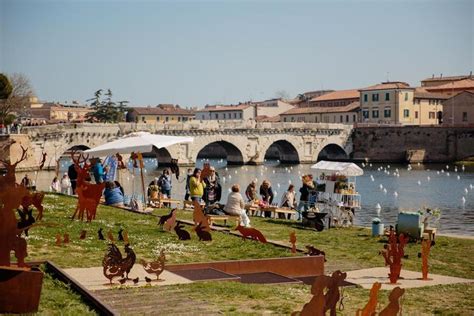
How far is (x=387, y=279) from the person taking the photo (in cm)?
1342

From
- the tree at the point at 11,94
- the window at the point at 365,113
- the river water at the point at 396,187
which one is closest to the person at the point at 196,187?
the river water at the point at 396,187

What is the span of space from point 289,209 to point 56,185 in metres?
13.2

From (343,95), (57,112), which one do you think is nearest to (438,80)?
(343,95)

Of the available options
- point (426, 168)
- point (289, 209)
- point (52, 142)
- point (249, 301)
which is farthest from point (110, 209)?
point (426, 168)

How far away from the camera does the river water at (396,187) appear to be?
3461cm

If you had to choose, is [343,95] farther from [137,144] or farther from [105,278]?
[105,278]

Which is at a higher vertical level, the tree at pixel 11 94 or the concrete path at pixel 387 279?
the tree at pixel 11 94

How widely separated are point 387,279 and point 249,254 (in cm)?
265

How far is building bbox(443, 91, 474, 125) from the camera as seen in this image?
3484 inches

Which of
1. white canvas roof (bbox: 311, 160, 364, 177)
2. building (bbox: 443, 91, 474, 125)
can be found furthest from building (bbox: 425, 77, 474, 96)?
white canvas roof (bbox: 311, 160, 364, 177)

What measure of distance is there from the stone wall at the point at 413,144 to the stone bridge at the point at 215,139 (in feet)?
6.38

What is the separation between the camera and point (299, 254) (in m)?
14.6

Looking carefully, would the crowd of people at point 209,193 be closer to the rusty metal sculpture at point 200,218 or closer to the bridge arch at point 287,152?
the rusty metal sculpture at point 200,218

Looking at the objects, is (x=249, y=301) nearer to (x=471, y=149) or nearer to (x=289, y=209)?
(x=289, y=209)
